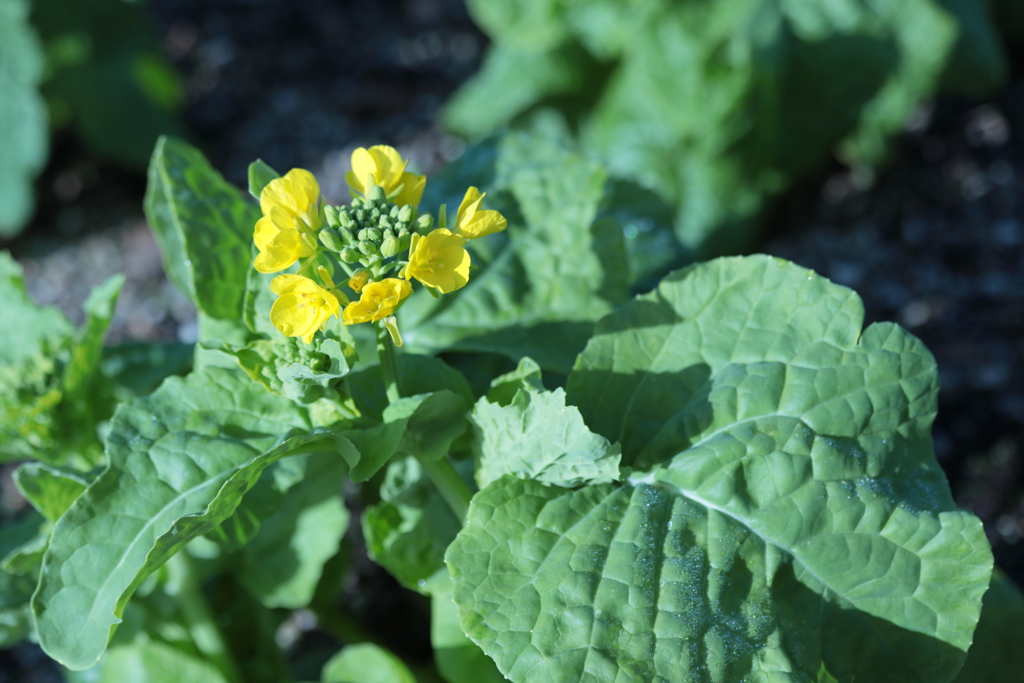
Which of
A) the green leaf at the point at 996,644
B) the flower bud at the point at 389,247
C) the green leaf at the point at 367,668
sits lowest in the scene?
the green leaf at the point at 996,644

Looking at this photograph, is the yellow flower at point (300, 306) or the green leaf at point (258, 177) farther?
the green leaf at point (258, 177)

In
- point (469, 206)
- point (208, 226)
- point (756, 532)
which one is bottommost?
point (756, 532)

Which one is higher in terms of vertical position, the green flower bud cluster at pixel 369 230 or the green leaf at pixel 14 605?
the green flower bud cluster at pixel 369 230

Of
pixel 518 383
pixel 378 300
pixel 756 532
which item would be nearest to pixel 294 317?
pixel 378 300

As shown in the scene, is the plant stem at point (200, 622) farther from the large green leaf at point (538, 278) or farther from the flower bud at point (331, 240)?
the flower bud at point (331, 240)

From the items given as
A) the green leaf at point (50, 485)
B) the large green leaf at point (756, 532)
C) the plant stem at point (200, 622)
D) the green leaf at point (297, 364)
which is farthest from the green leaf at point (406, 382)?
the plant stem at point (200, 622)

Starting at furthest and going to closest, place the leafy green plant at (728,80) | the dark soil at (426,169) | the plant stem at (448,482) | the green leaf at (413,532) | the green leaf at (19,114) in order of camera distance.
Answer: the green leaf at (19,114)
the leafy green plant at (728,80)
the dark soil at (426,169)
the green leaf at (413,532)
the plant stem at (448,482)

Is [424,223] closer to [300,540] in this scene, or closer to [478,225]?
[478,225]
